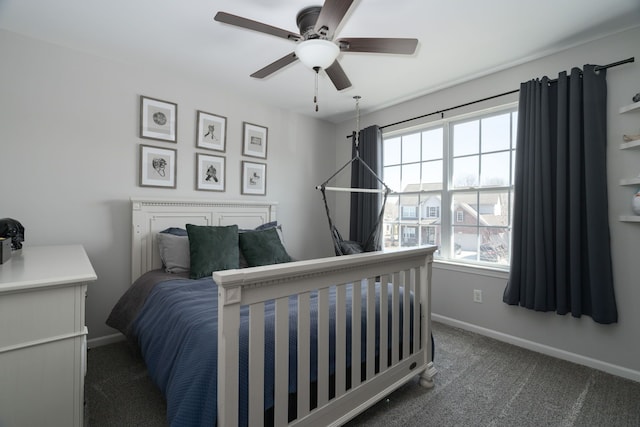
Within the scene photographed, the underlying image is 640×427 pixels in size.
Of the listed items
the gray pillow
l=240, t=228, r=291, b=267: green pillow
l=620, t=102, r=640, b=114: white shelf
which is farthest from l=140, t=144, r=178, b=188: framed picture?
l=620, t=102, r=640, b=114: white shelf

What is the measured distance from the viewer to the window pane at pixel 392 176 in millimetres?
3559

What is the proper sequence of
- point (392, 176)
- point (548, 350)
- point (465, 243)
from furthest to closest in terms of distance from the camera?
point (392, 176) → point (465, 243) → point (548, 350)

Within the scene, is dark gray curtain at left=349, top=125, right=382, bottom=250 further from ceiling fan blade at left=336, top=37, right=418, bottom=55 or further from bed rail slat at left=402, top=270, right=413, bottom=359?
ceiling fan blade at left=336, top=37, right=418, bottom=55

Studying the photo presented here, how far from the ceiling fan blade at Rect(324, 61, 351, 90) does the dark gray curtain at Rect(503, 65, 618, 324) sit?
1.54 meters

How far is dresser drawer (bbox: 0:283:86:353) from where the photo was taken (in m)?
0.97

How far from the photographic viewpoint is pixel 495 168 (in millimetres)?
2738

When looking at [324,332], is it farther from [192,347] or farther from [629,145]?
[629,145]

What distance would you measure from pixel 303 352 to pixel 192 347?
48 cm

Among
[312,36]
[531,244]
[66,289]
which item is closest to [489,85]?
[531,244]

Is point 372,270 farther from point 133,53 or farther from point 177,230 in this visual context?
point 133,53

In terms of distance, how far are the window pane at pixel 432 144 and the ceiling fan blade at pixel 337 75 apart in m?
1.48

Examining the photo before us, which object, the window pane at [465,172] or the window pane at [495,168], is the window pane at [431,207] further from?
the window pane at [495,168]

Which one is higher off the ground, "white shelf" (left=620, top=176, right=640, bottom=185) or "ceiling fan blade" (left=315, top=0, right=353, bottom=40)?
"ceiling fan blade" (left=315, top=0, right=353, bottom=40)

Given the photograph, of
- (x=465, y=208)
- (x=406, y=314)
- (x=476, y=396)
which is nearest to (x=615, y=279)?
(x=465, y=208)
